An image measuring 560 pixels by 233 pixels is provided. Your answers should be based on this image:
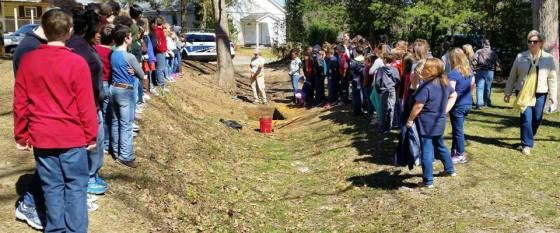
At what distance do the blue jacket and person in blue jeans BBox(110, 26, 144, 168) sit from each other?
3.73m

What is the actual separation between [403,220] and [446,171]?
51.7 inches

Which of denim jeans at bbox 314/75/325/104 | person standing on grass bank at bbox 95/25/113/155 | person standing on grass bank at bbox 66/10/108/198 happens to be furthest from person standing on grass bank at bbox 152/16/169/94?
person standing on grass bank at bbox 66/10/108/198

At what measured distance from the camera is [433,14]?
2209cm

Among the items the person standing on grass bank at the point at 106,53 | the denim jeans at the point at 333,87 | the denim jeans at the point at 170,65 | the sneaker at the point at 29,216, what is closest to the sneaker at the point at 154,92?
the denim jeans at the point at 170,65

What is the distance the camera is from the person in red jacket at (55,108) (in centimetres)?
413

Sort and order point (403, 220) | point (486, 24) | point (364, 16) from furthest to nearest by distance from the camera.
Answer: point (364, 16) → point (486, 24) → point (403, 220)

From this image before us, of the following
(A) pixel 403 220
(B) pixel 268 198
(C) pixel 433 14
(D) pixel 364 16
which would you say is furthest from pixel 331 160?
(D) pixel 364 16

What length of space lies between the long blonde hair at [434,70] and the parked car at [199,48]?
26228 mm

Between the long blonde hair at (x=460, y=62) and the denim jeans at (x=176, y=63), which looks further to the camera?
the denim jeans at (x=176, y=63)

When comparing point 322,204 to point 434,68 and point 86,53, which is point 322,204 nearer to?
point 434,68

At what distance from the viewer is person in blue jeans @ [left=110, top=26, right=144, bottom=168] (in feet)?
22.6

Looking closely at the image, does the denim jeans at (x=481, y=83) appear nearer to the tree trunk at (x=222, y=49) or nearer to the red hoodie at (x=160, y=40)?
the red hoodie at (x=160, y=40)

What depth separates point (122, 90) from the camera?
6914 mm

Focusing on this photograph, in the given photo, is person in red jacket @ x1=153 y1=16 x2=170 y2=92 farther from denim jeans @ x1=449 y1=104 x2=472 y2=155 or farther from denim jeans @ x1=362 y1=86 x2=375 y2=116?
denim jeans @ x1=449 y1=104 x2=472 y2=155
